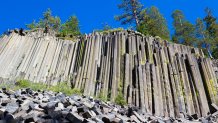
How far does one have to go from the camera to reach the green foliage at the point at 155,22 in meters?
31.5

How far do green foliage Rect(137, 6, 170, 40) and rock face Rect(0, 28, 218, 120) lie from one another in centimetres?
1215

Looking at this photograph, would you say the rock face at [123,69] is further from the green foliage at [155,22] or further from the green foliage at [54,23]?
the green foliage at [54,23]

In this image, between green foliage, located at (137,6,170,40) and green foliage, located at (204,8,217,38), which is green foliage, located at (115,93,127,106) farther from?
green foliage, located at (204,8,217,38)

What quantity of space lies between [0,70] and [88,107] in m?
10.3

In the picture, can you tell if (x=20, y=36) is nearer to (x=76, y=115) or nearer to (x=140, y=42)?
(x=140, y=42)

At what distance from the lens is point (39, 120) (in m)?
6.51

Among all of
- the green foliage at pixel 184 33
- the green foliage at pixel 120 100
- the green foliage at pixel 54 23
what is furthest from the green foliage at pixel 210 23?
the green foliage at pixel 120 100

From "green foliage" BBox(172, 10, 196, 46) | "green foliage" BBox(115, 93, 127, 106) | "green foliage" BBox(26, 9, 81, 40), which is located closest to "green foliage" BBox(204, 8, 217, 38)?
"green foliage" BBox(172, 10, 196, 46)

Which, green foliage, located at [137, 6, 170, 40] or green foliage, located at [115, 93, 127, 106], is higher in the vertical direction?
green foliage, located at [137, 6, 170, 40]

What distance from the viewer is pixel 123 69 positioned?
15602mm

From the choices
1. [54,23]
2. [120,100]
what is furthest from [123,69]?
[54,23]

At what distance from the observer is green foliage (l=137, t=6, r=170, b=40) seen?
31.5 meters

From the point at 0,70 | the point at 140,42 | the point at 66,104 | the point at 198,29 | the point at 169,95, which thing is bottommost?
the point at 66,104

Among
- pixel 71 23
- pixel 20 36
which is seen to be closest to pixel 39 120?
pixel 20 36
